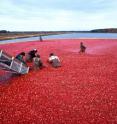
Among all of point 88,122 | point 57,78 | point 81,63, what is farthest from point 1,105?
point 81,63

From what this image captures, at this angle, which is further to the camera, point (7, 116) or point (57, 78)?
point (57, 78)

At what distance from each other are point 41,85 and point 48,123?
21.2 ft

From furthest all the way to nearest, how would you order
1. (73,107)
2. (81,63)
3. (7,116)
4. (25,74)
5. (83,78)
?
(81,63) → (25,74) → (83,78) → (73,107) → (7,116)

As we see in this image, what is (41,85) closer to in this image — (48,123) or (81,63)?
(48,123)

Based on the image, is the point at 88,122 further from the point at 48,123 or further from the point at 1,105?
the point at 1,105

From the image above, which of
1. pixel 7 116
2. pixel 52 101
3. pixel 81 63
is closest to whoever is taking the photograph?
pixel 7 116

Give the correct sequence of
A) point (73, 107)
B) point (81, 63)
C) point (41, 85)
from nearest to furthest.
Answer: point (73, 107) < point (41, 85) < point (81, 63)

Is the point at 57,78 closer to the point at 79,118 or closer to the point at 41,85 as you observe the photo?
the point at 41,85

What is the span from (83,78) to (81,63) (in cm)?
720

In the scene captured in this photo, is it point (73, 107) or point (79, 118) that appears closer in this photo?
point (79, 118)

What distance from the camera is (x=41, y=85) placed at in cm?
1792

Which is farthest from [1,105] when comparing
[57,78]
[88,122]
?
[57,78]

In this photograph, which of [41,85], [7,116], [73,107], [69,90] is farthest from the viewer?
[41,85]

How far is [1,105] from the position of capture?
1420 centimetres
